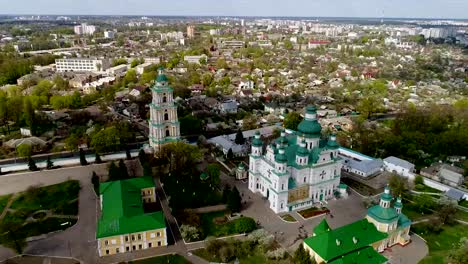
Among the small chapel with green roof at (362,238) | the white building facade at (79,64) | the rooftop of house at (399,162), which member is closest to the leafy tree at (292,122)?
the rooftop of house at (399,162)

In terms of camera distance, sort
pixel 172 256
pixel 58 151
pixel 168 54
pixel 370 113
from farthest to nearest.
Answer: pixel 168 54, pixel 370 113, pixel 58 151, pixel 172 256

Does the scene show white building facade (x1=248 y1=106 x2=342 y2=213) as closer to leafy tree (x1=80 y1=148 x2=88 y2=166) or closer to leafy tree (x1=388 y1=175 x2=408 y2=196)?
leafy tree (x1=388 y1=175 x2=408 y2=196)

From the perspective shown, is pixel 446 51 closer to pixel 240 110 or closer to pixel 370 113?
pixel 370 113

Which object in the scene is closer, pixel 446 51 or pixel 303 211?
pixel 303 211

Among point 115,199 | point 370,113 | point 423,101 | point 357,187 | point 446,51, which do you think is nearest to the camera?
point 115,199

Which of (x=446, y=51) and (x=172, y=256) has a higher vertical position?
(x=446, y=51)

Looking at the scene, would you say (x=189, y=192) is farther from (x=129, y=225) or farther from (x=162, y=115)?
(x=162, y=115)

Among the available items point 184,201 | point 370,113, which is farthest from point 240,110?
point 184,201

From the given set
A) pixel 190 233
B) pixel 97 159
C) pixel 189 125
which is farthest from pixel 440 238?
pixel 97 159
